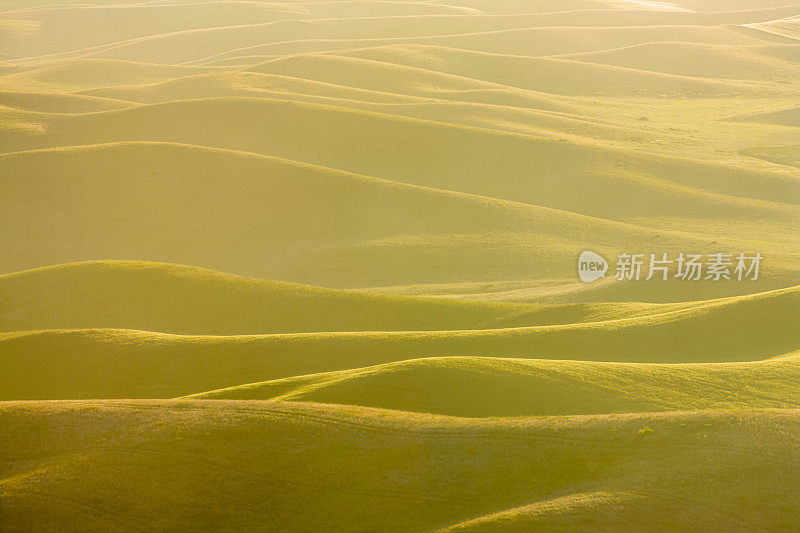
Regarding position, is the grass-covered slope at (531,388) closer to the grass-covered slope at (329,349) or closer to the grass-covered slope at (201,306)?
the grass-covered slope at (329,349)

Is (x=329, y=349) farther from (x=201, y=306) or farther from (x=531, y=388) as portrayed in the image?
(x=201, y=306)

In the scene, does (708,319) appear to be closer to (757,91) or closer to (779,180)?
(779,180)

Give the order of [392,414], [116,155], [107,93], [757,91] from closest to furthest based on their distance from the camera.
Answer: [392,414] → [116,155] → [107,93] → [757,91]

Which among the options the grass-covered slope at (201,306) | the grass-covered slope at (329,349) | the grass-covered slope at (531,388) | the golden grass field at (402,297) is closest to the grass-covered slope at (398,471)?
the golden grass field at (402,297)

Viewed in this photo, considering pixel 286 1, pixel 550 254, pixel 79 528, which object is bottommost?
pixel 550 254

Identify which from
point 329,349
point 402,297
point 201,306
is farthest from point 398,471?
point 201,306

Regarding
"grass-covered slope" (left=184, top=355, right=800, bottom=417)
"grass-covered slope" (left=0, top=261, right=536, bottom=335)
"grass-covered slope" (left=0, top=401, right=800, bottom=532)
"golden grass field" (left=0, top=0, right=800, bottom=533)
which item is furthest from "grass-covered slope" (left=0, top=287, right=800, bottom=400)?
"grass-covered slope" (left=0, top=401, right=800, bottom=532)

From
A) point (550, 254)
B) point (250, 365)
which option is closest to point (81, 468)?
point (250, 365)
